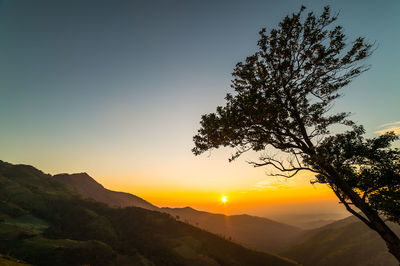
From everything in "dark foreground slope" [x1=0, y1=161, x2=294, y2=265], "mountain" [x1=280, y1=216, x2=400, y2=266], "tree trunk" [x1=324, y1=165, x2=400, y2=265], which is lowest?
"mountain" [x1=280, y1=216, x2=400, y2=266]

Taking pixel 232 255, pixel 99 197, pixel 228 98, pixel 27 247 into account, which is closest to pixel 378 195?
pixel 228 98

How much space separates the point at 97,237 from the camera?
42.8 metres

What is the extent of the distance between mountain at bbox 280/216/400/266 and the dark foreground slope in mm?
99480

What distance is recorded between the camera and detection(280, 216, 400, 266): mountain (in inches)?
4252

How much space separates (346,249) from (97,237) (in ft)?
501

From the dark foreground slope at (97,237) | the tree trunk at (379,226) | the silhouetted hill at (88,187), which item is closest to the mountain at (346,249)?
the dark foreground slope at (97,237)

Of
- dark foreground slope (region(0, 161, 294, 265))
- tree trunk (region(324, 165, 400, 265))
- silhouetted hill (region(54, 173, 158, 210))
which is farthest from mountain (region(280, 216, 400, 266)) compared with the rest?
silhouetted hill (region(54, 173, 158, 210))

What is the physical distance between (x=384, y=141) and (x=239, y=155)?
1073 centimetres

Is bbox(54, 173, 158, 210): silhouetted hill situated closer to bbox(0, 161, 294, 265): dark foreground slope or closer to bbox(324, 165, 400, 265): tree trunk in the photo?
bbox(0, 161, 294, 265): dark foreground slope

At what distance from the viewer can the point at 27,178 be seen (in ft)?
254

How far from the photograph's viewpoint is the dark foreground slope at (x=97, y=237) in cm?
3069

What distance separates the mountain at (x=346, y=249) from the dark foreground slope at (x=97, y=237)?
99480mm

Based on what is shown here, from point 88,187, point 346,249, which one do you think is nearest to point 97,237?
point 88,187

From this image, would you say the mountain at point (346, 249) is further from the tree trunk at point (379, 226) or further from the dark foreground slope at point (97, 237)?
the tree trunk at point (379, 226)
